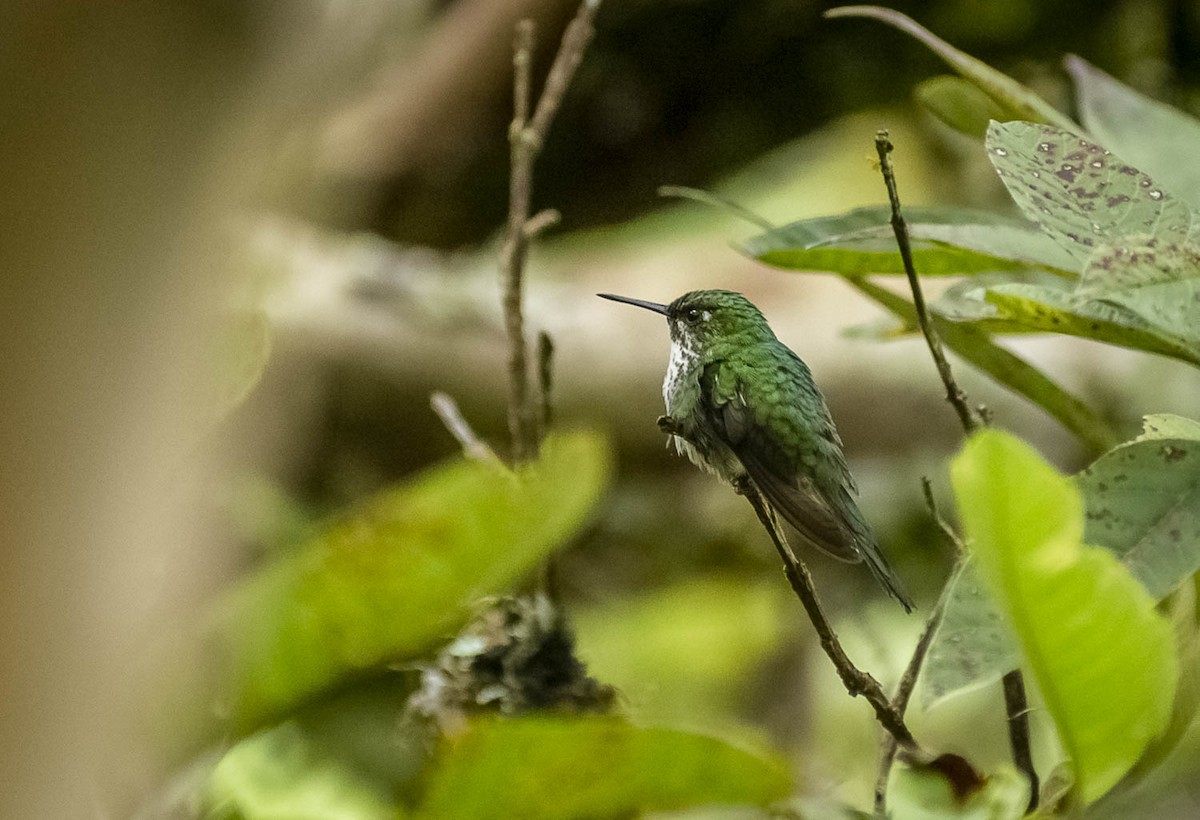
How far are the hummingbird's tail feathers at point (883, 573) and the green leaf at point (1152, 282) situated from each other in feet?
0.44

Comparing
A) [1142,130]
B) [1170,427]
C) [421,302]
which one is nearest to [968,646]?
[1170,427]

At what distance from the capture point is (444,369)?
1.75 metres

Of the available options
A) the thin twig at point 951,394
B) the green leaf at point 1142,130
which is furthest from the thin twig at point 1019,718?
the green leaf at point 1142,130

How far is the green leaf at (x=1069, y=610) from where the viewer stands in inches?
14.5

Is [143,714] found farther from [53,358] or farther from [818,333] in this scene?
[818,333]

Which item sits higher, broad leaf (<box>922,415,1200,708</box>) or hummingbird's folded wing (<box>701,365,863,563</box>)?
hummingbird's folded wing (<box>701,365,863,563</box>)

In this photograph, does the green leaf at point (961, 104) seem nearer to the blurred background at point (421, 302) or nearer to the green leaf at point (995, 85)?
the green leaf at point (995, 85)

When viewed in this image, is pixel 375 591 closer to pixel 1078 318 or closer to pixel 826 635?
pixel 826 635

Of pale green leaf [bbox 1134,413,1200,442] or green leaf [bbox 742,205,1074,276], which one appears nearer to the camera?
pale green leaf [bbox 1134,413,1200,442]

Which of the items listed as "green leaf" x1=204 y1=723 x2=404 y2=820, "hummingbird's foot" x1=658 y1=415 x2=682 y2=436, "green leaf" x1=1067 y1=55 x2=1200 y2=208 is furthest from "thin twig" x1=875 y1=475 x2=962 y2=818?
"green leaf" x1=1067 y1=55 x2=1200 y2=208

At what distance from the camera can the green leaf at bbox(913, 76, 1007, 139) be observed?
72cm

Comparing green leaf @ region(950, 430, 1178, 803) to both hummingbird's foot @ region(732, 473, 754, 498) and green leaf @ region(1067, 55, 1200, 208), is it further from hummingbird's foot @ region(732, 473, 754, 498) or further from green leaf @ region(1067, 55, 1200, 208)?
green leaf @ region(1067, 55, 1200, 208)

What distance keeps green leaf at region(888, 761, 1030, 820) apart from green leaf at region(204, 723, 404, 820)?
23 centimetres

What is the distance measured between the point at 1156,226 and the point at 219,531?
0.62 metres
